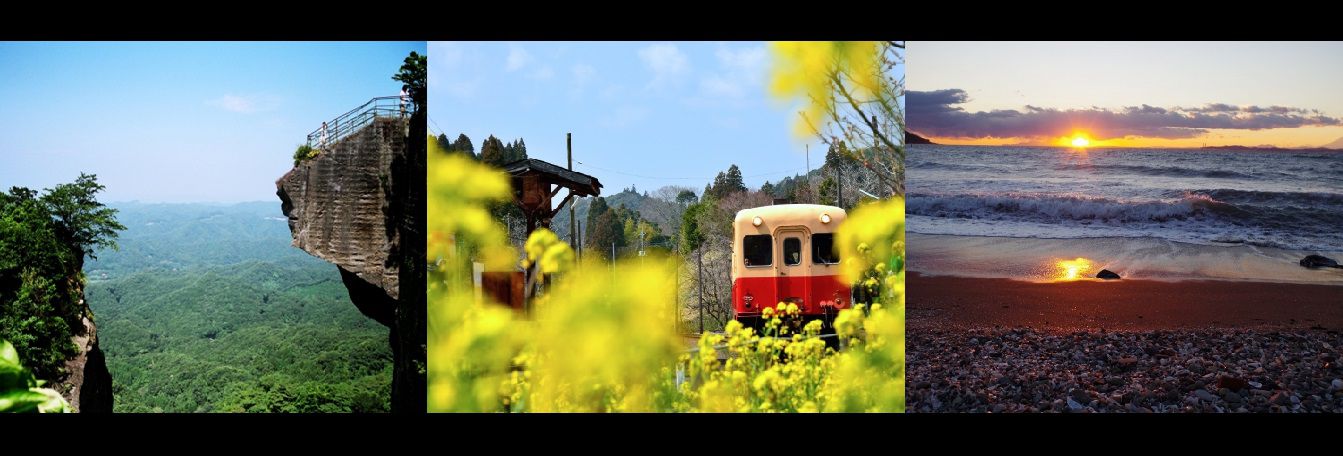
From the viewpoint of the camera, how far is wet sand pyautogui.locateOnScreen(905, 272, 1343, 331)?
540 centimetres

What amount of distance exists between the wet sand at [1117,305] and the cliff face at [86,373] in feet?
20.0

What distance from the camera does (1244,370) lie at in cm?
532

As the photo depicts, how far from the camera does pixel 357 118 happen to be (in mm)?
6648

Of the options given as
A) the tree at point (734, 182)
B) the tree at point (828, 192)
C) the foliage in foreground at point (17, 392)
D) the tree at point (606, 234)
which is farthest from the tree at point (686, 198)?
the foliage in foreground at point (17, 392)

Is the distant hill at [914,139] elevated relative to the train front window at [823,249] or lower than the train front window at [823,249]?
elevated

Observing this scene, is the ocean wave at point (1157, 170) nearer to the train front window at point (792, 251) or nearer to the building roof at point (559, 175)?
the train front window at point (792, 251)

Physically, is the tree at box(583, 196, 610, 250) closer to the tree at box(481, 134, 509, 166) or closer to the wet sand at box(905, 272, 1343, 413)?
the tree at box(481, 134, 509, 166)

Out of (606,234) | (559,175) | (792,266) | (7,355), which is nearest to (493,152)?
(559,175)

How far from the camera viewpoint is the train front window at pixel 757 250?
16.2ft

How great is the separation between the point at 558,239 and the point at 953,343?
99.9 inches

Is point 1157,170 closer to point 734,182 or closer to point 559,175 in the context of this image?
point 734,182

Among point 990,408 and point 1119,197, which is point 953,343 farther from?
Answer: point 1119,197

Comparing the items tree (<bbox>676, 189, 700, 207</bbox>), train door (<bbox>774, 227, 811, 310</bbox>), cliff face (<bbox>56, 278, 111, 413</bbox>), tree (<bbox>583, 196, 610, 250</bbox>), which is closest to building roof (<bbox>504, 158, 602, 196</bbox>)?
tree (<bbox>583, 196, 610, 250</bbox>)

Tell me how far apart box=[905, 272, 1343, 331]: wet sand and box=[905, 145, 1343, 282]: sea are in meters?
0.12
